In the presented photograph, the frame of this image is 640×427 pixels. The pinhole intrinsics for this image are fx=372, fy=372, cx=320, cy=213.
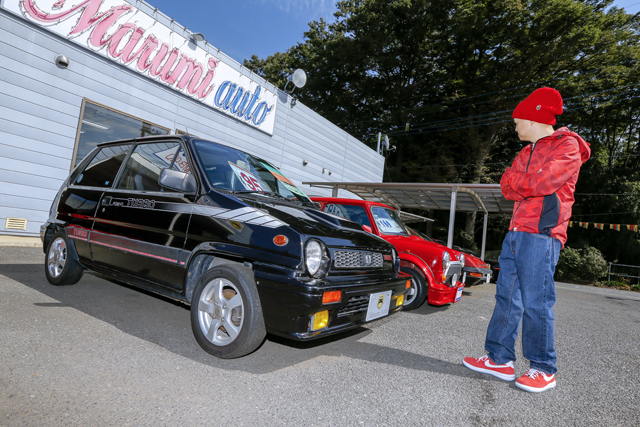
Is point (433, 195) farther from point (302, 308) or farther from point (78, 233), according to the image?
point (302, 308)

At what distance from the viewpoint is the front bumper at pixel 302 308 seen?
2341 mm

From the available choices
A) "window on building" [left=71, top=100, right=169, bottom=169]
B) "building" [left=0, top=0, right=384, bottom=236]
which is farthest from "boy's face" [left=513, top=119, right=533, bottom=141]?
"building" [left=0, top=0, right=384, bottom=236]

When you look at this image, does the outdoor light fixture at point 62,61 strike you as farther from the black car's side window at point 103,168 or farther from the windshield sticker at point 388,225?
the windshield sticker at point 388,225

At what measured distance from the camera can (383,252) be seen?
3.21 meters

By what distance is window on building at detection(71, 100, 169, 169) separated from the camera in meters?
7.48

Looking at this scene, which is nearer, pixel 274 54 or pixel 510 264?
pixel 510 264

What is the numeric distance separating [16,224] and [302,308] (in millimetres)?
6878

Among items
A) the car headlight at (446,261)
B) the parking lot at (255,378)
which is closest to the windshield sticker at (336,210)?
the car headlight at (446,261)

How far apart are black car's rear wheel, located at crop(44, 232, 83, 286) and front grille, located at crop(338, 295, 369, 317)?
318 cm

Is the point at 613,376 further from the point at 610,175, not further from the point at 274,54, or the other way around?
the point at 274,54

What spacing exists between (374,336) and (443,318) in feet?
5.45

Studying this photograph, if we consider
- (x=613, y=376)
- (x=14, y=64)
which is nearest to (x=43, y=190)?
(x=14, y=64)

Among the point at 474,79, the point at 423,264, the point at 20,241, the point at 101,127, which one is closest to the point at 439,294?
the point at 423,264

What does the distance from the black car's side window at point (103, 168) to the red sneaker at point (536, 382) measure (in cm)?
399
